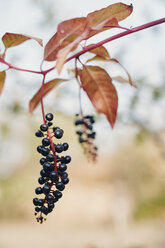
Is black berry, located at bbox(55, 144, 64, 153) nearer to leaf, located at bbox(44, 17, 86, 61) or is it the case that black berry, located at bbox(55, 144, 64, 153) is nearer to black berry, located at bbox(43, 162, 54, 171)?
black berry, located at bbox(43, 162, 54, 171)

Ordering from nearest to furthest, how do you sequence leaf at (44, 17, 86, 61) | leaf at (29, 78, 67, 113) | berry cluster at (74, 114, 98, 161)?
leaf at (44, 17, 86, 61) < leaf at (29, 78, 67, 113) < berry cluster at (74, 114, 98, 161)

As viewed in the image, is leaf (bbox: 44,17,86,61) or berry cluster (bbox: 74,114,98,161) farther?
berry cluster (bbox: 74,114,98,161)

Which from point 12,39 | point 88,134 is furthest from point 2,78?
point 88,134

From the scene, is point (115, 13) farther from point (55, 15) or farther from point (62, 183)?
point (55, 15)

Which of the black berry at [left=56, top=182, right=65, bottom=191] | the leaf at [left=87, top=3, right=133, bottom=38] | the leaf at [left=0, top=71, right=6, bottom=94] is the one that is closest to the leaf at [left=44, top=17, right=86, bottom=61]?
the leaf at [left=87, top=3, right=133, bottom=38]

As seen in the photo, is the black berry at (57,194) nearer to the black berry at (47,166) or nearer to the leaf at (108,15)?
the black berry at (47,166)

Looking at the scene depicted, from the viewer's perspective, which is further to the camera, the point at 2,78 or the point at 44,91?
the point at 44,91

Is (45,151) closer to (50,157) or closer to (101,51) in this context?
(50,157)

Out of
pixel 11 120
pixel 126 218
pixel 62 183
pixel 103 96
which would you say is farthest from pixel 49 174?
pixel 126 218
